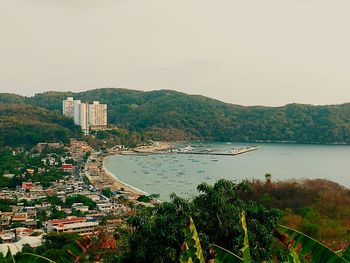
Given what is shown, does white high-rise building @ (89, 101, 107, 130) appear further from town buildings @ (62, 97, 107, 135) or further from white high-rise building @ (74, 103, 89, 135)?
white high-rise building @ (74, 103, 89, 135)

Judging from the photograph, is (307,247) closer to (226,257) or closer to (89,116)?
(226,257)

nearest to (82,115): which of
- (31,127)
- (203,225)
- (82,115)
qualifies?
(82,115)

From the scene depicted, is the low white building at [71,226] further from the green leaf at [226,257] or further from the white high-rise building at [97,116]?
the white high-rise building at [97,116]

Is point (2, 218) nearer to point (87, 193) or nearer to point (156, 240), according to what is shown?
point (87, 193)

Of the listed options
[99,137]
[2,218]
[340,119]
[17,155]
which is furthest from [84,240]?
[340,119]

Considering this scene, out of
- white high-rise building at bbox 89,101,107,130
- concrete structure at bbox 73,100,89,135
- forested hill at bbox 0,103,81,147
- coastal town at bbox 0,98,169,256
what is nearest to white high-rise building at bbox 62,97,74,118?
white high-rise building at bbox 89,101,107,130

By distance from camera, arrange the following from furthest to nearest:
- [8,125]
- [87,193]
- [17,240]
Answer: [8,125], [87,193], [17,240]
